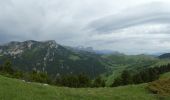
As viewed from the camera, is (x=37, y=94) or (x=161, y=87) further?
(x=161, y=87)

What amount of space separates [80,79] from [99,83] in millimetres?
8685

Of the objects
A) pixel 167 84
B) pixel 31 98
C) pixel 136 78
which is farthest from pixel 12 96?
pixel 136 78

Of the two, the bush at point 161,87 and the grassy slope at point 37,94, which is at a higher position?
the grassy slope at point 37,94

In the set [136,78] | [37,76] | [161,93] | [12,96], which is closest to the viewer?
[12,96]

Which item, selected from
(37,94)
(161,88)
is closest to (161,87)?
(161,88)

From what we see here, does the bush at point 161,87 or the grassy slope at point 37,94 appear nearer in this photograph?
the grassy slope at point 37,94

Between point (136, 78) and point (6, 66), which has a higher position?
point (6, 66)

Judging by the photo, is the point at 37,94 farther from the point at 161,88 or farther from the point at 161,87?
the point at 161,87

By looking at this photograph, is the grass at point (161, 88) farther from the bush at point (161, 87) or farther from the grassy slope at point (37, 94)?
the grassy slope at point (37, 94)

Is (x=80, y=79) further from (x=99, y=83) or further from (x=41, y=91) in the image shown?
(x=41, y=91)

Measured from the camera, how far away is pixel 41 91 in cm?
3447

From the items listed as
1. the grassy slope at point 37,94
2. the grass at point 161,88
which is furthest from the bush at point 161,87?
the grassy slope at point 37,94

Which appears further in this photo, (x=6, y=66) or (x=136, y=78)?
(x=136, y=78)

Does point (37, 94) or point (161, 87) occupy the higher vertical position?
point (37, 94)
